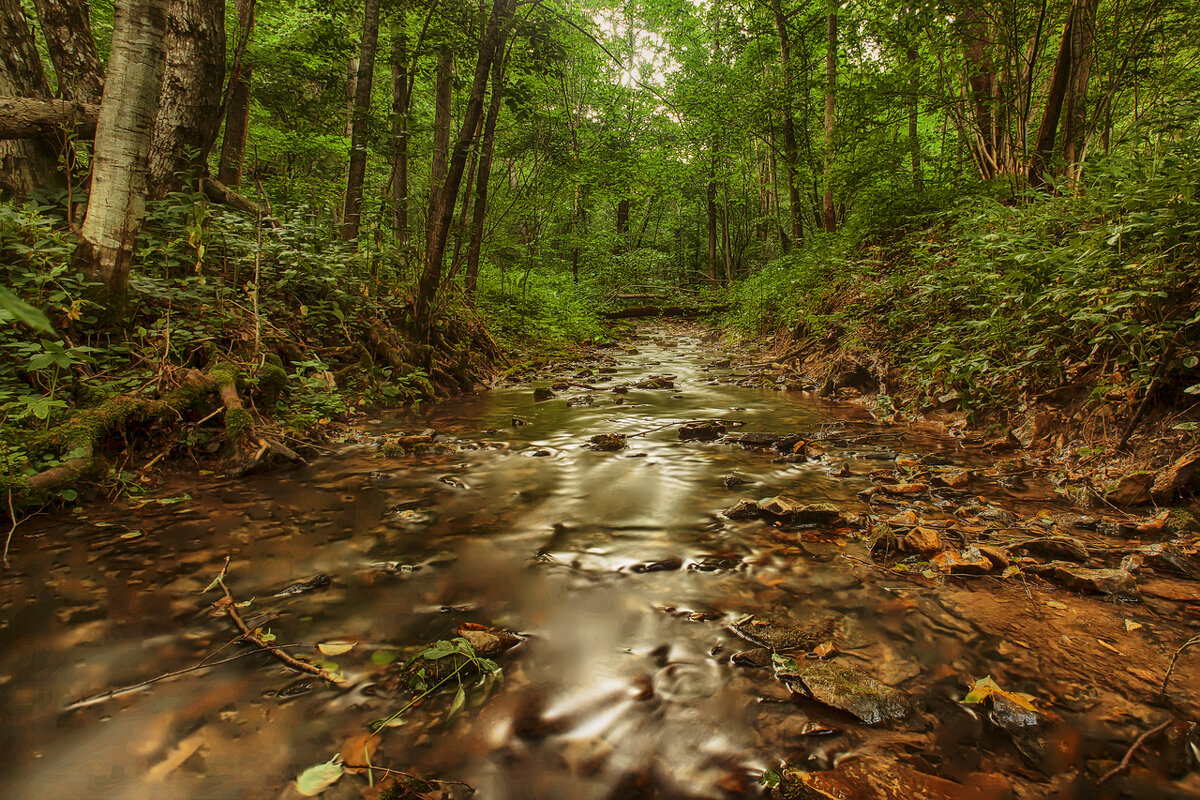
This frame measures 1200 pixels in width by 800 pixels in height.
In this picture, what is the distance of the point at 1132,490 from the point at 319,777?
4.32m

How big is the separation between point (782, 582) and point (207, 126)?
720 centimetres

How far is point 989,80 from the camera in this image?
9.42 m

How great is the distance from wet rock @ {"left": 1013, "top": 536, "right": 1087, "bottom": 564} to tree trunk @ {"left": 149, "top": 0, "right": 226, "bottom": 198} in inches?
297

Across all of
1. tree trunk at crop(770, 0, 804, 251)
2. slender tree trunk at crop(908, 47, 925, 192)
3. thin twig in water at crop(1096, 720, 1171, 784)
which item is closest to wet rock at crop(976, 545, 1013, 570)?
thin twig in water at crop(1096, 720, 1171, 784)

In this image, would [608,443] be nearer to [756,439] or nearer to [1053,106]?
[756,439]

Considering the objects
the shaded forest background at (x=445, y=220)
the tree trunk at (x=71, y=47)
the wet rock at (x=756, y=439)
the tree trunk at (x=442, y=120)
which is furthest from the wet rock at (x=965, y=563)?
the tree trunk at (x=442, y=120)

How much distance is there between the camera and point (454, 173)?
7.35m

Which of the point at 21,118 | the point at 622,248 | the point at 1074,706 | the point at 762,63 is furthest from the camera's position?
the point at 622,248

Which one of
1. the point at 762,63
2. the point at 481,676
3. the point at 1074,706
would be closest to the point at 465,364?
the point at 481,676

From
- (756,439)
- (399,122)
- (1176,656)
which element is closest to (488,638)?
(1176,656)

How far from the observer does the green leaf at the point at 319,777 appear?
156cm

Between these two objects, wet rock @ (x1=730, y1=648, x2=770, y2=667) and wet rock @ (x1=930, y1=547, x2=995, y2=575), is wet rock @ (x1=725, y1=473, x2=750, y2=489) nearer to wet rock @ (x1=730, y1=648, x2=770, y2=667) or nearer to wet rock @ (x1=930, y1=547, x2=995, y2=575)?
wet rock @ (x1=930, y1=547, x2=995, y2=575)

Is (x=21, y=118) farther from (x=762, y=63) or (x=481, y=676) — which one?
(x=762, y=63)

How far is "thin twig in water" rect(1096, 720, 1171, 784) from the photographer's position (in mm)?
1566
